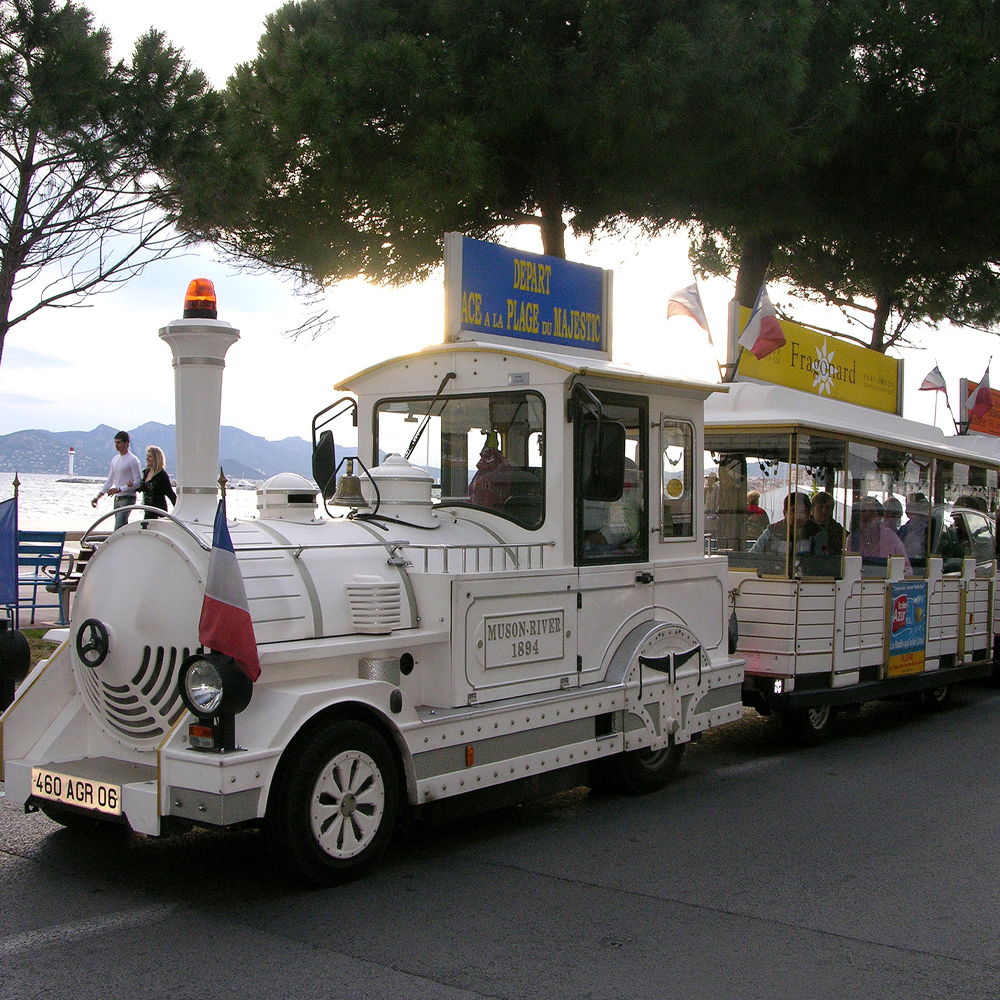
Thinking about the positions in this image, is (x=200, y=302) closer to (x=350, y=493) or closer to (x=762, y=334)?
(x=350, y=493)

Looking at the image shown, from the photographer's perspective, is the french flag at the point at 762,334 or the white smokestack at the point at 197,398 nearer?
the white smokestack at the point at 197,398

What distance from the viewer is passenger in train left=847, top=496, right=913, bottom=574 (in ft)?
29.0

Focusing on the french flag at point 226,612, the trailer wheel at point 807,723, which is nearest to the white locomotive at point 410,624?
the french flag at point 226,612

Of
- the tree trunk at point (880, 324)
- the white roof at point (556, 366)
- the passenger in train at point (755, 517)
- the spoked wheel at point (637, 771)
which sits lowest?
the spoked wheel at point (637, 771)

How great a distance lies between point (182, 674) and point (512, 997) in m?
1.72

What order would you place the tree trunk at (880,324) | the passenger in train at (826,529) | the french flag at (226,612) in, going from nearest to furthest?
the french flag at (226,612) → the passenger in train at (826,529) → the tree trunk at (880,324)

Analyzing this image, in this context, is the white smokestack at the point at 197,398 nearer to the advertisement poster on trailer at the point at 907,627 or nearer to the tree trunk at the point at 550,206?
the advertisement poster on trailer at the point at 907,627

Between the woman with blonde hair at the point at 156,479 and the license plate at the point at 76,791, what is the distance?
6.02m

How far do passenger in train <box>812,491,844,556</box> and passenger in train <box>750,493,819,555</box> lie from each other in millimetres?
57

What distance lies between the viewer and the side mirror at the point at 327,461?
6.39m

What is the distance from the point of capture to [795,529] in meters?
8.23

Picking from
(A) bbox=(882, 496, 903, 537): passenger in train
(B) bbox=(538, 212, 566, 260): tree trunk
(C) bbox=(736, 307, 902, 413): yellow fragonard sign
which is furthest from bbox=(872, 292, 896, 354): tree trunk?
(A) bbox=(882, 496, 903, 537): passenger in train

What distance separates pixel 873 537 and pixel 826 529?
83cm

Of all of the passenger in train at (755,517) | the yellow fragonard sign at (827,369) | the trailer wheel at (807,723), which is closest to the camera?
the trailer wheel at (807,723)
